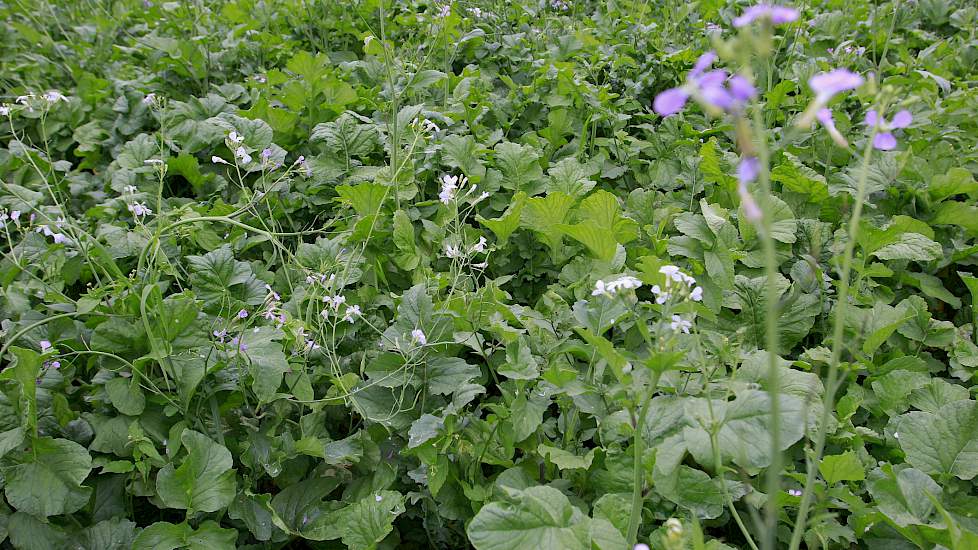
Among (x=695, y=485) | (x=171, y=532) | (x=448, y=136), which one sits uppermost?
(x=448, y=136)

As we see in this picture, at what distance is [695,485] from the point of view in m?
1.49

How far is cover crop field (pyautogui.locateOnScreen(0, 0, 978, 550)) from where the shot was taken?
1435 mm

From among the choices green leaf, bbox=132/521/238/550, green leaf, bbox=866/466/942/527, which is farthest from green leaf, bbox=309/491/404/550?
green leaf, bbox=866/466/942/527

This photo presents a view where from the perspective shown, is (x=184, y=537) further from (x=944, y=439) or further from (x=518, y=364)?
(x=944, y=439)

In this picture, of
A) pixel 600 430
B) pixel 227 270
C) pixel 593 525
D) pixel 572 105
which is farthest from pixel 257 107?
pixel 593 525

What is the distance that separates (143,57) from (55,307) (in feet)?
8.19

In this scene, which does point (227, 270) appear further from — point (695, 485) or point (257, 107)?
point (695, 485)

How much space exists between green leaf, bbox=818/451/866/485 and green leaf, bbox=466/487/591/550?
0.56 meters

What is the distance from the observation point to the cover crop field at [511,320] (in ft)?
4.71

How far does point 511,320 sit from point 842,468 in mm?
865

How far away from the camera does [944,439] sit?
1597 mm

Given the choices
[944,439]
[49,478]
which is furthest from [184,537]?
[944,439]

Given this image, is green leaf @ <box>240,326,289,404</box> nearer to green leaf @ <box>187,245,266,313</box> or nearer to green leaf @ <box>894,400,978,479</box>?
green leaf @ <box>187,245,266,313</box>

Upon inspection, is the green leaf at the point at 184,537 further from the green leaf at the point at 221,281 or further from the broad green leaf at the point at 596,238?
the broad green leaf at the point at 596,238
